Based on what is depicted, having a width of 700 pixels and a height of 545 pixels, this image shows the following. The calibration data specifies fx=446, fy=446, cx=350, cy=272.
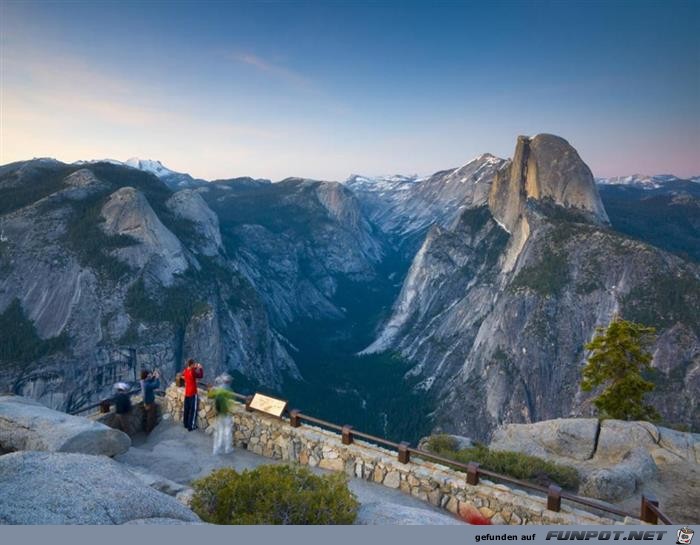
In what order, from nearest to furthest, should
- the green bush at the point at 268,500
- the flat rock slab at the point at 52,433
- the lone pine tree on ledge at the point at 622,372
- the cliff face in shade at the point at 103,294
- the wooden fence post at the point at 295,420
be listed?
the green bush at the point at 268,500, the flat rock slab at the point at 52,433, the wooden fence post at the point at 295,420, the lone pine tree on ledge at the point at 622,372, the cliff face in shade at the point at 103,294

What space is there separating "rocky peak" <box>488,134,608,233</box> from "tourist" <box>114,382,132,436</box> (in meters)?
125

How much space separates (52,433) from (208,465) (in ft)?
16.7

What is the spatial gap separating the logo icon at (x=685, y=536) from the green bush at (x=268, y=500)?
21.9 ft

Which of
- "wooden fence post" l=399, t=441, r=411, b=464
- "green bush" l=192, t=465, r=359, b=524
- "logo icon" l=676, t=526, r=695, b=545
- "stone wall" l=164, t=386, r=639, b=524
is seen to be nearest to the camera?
"logo icon" l=676, t=526, r=695, b=545

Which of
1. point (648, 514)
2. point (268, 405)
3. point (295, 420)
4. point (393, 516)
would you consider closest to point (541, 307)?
point (268, 405)

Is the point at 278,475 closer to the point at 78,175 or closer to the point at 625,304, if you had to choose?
the point at 625,304

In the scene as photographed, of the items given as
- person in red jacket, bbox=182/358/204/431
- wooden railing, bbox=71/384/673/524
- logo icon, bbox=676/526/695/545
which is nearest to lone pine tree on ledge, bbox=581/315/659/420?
wooden railing, bbox=71/384/673/524

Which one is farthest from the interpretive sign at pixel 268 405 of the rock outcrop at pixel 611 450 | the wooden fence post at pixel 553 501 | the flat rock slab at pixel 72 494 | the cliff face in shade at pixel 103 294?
the cliff face in shade at pixel 103 294

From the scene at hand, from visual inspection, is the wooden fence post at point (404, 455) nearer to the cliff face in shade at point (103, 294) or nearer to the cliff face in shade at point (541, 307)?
the cliff face in shade at point (541, 307)

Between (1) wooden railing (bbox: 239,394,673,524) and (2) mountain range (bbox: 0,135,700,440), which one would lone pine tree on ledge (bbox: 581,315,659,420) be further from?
(2) mountain range (bbox: 0,135,700,440)

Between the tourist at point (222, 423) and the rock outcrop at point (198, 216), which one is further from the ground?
the rock outcrop at point (198, 216)

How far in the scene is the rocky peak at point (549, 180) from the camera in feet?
406

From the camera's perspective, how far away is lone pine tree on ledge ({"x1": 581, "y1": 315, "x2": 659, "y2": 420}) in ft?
99.8

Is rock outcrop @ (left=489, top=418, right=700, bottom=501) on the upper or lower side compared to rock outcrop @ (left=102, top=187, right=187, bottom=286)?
lower
